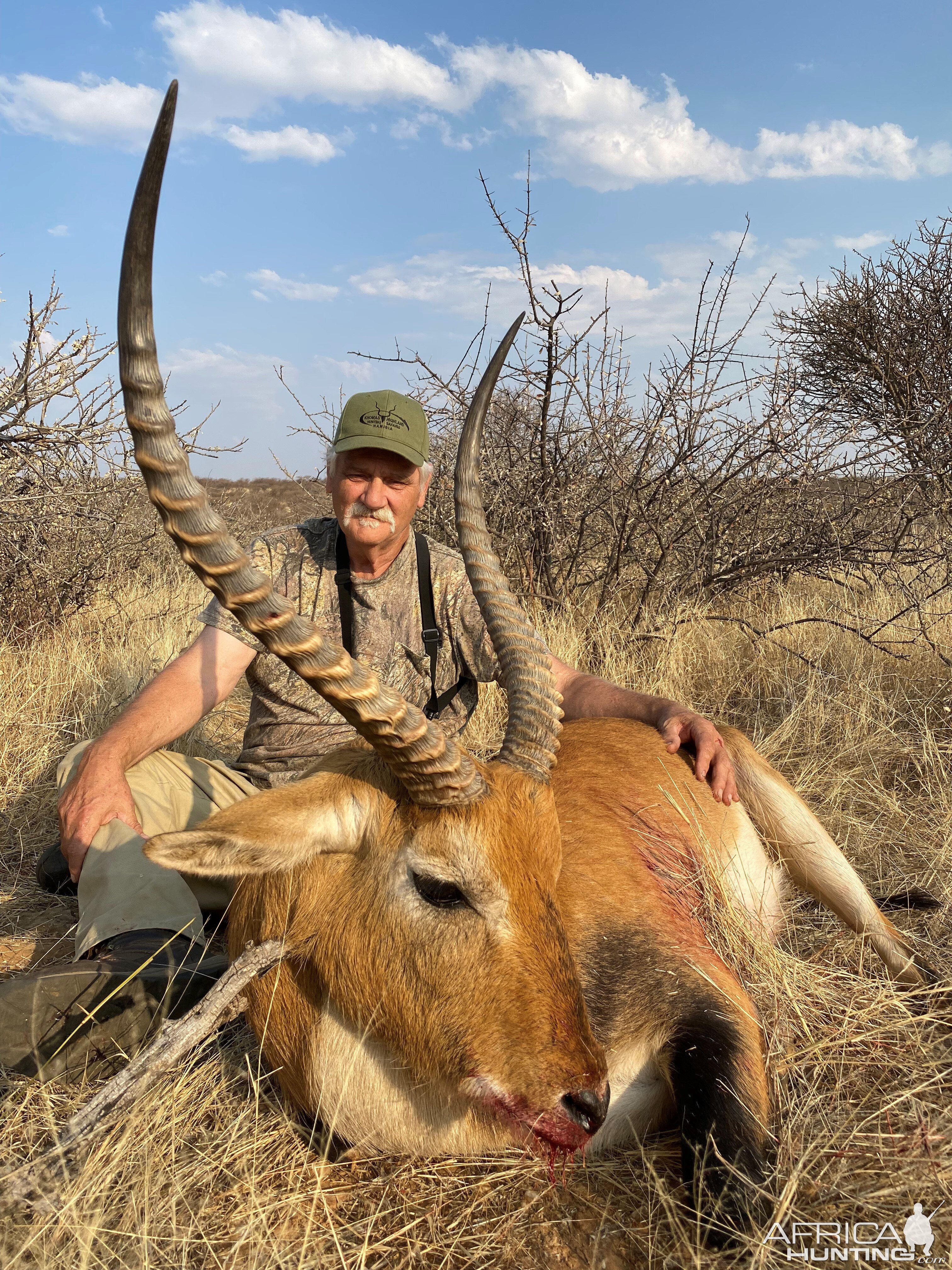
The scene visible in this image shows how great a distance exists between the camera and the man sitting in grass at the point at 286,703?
4.01 m

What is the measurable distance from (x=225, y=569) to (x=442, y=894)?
121cm

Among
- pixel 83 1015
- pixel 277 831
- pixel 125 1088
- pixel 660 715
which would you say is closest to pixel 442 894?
pixel 277 831

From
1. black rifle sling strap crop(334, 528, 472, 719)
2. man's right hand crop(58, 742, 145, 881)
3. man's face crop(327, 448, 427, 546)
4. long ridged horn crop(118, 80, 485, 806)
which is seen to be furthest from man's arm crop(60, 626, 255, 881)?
long ridged horn crop(118, 80, 485, 806)

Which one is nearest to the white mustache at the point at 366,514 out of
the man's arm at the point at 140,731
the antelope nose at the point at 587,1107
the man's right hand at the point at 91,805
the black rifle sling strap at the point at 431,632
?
the black rifle sling strap at the point at 431,632

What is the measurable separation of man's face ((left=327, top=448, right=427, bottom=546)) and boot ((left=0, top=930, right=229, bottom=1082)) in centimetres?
218

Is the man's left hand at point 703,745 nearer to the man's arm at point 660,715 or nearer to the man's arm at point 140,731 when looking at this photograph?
the man's arm at point 660,715

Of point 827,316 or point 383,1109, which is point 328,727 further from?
point 827,316

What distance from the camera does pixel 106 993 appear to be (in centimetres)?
345

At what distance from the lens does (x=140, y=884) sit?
4.05 m

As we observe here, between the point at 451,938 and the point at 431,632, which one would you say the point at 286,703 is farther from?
the point at 451,938

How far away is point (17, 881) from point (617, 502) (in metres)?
5.99

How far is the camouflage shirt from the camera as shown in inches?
188

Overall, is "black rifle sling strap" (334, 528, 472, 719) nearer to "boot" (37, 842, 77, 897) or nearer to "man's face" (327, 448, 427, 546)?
"man's face" (327, 448, 427, 546)

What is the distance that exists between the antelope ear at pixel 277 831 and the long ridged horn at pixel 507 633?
0.60 meters
